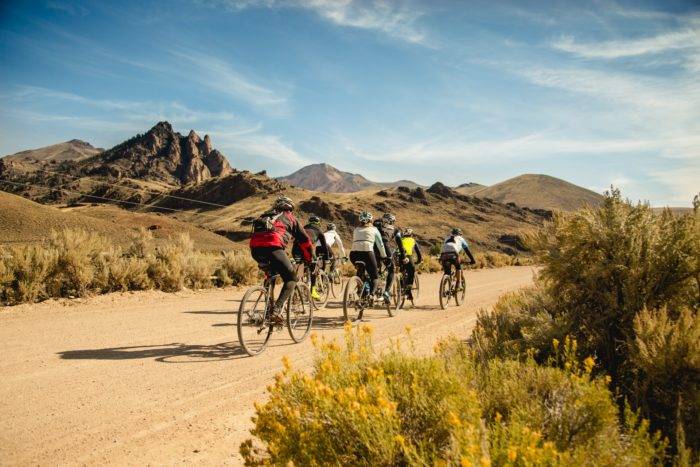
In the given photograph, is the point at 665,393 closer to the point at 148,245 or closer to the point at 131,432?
the point at 131,432

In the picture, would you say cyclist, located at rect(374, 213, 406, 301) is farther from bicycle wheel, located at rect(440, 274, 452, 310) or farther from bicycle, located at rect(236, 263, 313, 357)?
bicycle, located at rect(236, 263, 313, 357)

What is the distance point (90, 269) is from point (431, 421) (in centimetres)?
1036

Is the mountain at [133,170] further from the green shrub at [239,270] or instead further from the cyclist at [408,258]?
the cyclist at [408,258]

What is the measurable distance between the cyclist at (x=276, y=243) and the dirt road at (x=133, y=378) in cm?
106

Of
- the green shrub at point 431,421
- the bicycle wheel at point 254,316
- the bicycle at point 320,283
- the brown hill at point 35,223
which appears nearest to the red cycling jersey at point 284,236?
the bicycle wheel at point 254,316

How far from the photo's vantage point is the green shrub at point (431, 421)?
236 centimetres

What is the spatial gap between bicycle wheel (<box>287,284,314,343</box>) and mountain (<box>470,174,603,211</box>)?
149 metres

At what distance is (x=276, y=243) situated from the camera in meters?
6.58

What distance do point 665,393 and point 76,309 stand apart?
1030 cm

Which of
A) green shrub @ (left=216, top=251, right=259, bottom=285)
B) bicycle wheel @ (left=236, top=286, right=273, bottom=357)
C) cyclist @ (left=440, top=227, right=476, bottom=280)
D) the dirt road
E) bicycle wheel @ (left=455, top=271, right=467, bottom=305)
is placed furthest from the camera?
A: green shrub @ (left=216, top=251, right=259, bottom=285)

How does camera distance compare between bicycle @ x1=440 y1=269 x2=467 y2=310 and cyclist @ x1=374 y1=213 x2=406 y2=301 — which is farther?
bicycle @ x1=440 y1=269 x2=467 y2=310

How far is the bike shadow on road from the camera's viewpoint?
19.9 feet

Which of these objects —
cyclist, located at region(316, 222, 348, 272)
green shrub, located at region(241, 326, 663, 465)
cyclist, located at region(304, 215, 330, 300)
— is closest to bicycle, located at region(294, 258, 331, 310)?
cyclist, located at region(304, 215, 330, 300)

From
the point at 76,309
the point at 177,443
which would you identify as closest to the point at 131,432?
the point at 177,443
